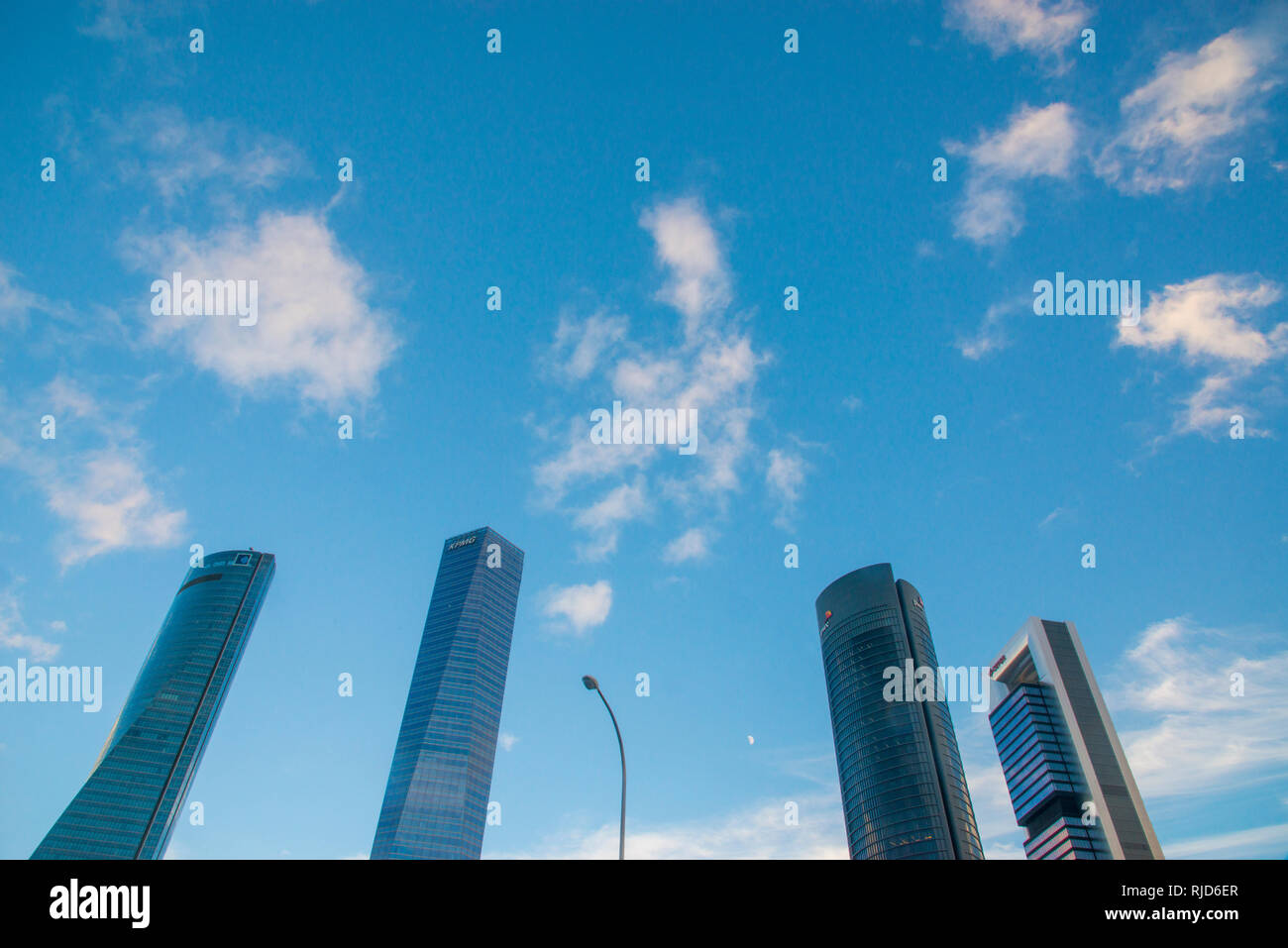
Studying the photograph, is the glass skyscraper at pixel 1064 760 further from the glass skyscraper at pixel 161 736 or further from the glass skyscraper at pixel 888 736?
the glass skyscraper at pixel 161 736

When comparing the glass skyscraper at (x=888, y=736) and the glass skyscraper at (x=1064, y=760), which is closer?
the glass skyscraper at (x=888, y=736)

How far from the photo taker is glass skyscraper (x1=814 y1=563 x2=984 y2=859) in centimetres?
13862

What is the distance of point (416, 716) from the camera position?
189 metres

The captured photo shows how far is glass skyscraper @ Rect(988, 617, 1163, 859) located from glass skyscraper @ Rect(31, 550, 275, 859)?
205m

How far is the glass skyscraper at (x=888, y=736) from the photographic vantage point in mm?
138625

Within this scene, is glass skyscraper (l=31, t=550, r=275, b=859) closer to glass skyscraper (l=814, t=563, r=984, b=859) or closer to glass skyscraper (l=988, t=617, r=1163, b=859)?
glass skyscraper (l=814, t=563, r=984, b=859)

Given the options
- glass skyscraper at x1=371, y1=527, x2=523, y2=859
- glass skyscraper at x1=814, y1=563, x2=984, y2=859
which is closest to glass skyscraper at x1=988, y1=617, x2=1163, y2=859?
glass skyscraper at x1=814, y1=563, x2=984, y2=859

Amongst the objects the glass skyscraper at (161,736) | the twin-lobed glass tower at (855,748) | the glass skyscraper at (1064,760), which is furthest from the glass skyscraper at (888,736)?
the glass skyscraper at (161,736)

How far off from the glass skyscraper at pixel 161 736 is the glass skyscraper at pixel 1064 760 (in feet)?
673

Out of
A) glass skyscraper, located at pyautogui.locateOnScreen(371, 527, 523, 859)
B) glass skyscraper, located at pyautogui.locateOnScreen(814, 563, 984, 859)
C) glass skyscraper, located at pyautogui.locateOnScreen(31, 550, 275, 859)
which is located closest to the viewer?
glass skyscraper, located at pyautogui.locateOnScreen(814, 563, 984, 859)

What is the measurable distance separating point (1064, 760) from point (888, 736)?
49510 mm

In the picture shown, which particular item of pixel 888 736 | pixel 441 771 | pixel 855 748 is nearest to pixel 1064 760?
pixel 888 736
